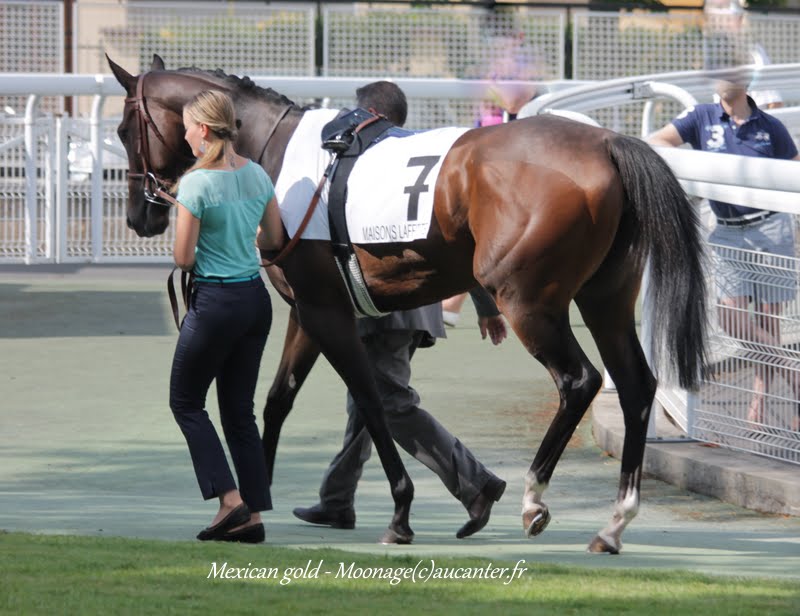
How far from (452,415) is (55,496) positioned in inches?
116

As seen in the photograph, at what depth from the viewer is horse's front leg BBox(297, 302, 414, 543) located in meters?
6.00

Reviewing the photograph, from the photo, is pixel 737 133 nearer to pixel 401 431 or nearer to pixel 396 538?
pixel 401 431

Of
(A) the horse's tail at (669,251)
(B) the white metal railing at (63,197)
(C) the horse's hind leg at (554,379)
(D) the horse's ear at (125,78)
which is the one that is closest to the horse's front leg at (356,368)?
(C) the horse's hind leg at (554,379)

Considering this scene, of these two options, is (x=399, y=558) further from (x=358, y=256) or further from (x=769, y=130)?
(x=769, y=130)

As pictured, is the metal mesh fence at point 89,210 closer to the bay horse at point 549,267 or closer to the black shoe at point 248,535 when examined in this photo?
the bay horse at point 549,267

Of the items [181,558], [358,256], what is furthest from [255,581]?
[358,256]

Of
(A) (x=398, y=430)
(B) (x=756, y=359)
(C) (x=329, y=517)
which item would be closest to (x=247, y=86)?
(A) (x=398, y=430)

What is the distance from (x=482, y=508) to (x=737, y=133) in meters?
2.92

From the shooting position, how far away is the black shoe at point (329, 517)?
251 inches

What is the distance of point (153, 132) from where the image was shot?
21.5 feet

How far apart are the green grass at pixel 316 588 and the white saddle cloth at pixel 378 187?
4.38 ft

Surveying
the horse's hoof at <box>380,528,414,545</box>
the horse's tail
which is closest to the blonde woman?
the horse's hoof at <box>380,528,414,545</box>

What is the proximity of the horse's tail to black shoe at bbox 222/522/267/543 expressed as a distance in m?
1.71

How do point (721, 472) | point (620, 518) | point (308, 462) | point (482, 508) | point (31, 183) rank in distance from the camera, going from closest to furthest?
point (620, 518), point (482, 508), point (721, 472), point (308, 462), point (31, 183)
